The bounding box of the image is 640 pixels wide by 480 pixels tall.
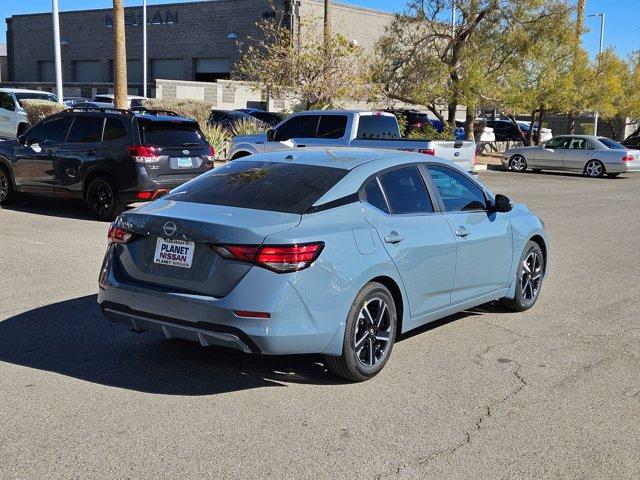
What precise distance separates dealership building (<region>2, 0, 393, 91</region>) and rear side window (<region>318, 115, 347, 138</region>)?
1102 inches

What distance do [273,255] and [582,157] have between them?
80.2 ft

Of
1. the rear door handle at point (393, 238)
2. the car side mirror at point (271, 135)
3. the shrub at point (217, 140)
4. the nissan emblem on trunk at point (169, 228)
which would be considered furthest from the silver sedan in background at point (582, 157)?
the nissan emblem on trunk at point (169, 228)

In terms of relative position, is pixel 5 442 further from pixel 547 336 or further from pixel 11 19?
pixel 11 19

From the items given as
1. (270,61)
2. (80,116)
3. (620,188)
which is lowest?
(620,188)

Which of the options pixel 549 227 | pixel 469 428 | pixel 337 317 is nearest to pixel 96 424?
pixel 337 317

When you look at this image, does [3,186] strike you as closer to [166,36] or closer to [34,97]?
[34,97]

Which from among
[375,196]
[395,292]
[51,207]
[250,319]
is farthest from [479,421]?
[51,207]

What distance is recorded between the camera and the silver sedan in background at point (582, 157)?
1042 inches

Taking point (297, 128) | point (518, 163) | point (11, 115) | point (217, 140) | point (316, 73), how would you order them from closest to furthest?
point (297, 128)
point (217, 140)
point (316, 73)
point (11, 115)
point (518, 163)

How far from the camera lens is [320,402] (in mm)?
4988

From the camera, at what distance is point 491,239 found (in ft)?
21.9

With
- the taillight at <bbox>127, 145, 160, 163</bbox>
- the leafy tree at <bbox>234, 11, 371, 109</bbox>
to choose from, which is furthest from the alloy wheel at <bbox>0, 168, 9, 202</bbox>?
the leafy tree at <bbox>234, 11, 371, 109</bbox>

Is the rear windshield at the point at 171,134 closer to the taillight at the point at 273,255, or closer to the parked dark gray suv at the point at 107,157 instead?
the parked dark gray suv at the point at 107,157

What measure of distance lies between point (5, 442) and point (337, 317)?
6.93ft
